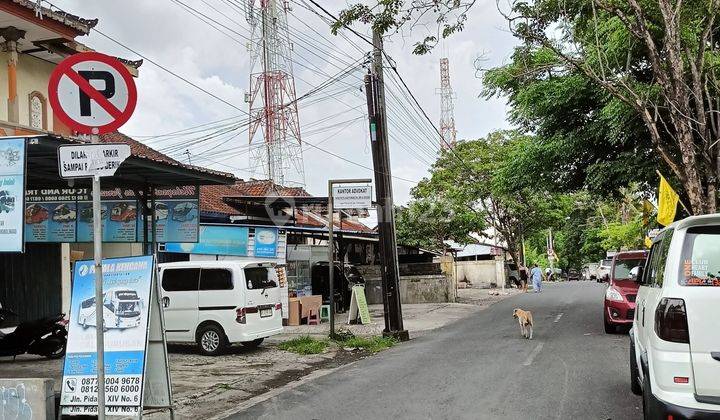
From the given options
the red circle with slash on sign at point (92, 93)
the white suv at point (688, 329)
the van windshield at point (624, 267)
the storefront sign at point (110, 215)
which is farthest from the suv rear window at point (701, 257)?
the van windshield at point (624, 267)

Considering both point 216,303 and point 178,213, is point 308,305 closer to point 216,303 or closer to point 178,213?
point 216,303

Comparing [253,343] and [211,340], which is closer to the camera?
[211,340]

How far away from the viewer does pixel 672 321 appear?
457 cm

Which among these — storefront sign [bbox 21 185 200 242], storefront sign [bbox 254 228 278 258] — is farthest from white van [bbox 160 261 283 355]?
storefront sign [bbox 254 228 278 258]

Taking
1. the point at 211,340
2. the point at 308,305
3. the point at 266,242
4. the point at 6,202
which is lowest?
the point at 211,340

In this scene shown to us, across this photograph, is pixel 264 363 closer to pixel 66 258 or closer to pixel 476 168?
pixel 66 258

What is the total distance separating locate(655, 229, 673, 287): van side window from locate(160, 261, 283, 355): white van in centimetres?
896

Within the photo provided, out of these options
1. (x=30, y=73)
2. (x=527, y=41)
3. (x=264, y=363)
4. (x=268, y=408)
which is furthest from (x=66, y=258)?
(x=527, y=41)

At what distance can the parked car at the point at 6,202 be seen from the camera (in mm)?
6453

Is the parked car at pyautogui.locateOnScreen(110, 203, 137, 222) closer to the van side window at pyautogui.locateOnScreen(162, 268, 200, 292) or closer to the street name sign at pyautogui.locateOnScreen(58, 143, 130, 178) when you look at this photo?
the van side window at pyautogui.locateOnScreen(162, 268, 200, 292)

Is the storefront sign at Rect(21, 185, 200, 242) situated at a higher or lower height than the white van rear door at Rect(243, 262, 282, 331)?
higher

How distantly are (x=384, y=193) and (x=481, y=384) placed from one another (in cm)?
731

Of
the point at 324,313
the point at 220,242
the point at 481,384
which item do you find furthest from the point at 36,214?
the point at 324,313

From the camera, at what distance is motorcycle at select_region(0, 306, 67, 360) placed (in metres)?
11.6
